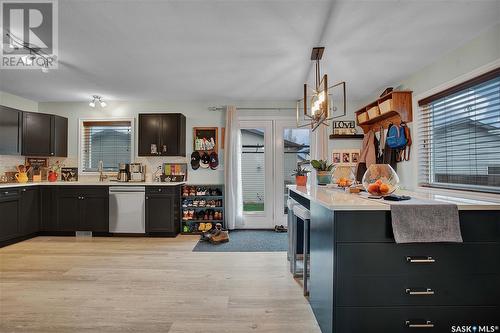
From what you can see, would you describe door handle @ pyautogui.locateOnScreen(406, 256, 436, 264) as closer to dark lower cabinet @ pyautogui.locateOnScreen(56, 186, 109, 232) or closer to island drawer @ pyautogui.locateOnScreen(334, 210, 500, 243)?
island drawer @ pyautogui.locateOnScreen(334, 210, 500, 243)

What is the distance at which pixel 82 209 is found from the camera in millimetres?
4254

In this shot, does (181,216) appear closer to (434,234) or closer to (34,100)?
(34,100)

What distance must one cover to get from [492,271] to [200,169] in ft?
13.7

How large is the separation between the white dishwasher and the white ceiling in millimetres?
1715

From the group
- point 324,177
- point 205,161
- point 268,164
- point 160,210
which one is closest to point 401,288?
point 324,177

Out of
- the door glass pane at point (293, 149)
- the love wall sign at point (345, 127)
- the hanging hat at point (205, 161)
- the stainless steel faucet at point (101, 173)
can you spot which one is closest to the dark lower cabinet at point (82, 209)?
the stainless steel faucet at point (101, 173)

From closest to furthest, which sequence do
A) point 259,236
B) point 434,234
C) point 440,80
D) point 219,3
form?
point 434,234, point 219,3, point 440,80, point 259,236

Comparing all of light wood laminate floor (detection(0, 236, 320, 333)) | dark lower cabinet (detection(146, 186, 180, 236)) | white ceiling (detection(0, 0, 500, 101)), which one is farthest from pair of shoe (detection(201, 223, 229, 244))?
white ceiling (detection(0, 0, 500, 101))

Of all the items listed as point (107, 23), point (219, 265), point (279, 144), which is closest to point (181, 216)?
point (219, 265)

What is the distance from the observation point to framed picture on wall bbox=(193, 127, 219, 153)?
4777 millimetres

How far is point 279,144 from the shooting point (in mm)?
4852

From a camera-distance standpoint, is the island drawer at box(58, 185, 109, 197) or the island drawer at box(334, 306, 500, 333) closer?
the island drawer at box(334, 306, 500, 333)

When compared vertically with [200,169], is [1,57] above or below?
above

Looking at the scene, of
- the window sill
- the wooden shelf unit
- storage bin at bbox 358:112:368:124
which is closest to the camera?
the window sill
